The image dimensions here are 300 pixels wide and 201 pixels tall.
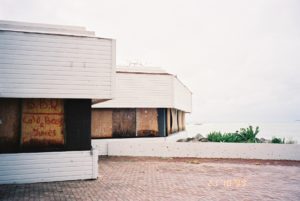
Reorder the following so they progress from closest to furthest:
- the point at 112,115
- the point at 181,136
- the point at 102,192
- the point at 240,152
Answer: the point at 102,192 → the point at 240,152 → the point at 112,115 → the point at 181,136

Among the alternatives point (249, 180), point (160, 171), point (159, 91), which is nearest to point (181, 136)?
point (159, 91)

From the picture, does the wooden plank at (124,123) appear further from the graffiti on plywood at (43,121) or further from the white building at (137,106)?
the graffiti on plywood at (43,121)

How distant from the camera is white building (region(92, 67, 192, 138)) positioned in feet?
57.1

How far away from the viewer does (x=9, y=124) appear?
934 cm

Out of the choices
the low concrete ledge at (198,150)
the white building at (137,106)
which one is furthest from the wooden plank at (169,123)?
the low concrete ledge at (198,150)

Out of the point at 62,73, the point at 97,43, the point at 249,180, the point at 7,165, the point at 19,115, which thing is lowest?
the point at 249,180

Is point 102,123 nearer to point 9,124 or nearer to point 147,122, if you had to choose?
point 147,122

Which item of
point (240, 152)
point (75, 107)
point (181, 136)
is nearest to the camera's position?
point (75, 107)

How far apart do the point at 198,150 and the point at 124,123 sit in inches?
184

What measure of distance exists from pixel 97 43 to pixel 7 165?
15.8ft

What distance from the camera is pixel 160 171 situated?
11977 mm

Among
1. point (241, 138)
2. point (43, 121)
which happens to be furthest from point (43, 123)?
point (241, 138)

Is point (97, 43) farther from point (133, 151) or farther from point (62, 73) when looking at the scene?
point (133, 151)

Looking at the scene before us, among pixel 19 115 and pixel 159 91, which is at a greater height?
pixel 159 91
